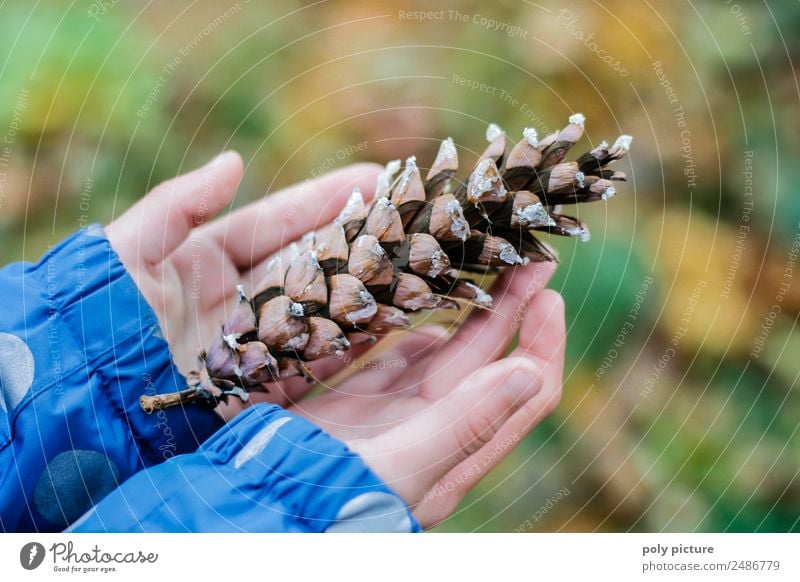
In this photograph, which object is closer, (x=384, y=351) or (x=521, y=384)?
(x=521, y=384)

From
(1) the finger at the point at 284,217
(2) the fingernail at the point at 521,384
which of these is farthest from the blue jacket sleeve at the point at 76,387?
(2) the fingernail at the point at 521,384

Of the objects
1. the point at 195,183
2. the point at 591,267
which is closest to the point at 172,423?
the point at 195,183

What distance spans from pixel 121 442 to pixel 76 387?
6 centimetres

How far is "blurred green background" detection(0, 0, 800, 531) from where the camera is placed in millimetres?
639

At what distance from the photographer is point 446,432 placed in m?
0.46

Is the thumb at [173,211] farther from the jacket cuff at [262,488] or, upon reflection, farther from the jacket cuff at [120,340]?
the jacket cuff at [262,488]

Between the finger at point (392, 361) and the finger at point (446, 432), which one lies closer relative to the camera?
the finger at point (446, 432)

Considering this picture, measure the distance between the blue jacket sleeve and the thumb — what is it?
0.12 ft

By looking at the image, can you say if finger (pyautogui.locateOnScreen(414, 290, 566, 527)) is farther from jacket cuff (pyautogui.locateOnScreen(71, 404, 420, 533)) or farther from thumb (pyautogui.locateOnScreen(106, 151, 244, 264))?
thumb (pyautogui.locateOnScreen(106, 151, 244, 264))

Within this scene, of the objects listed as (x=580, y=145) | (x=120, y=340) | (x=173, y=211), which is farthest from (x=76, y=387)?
(x=580, y=145)

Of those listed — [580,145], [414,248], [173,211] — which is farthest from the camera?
[580,145]

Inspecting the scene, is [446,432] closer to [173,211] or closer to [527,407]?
[527,407]

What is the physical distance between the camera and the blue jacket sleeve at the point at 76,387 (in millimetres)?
495

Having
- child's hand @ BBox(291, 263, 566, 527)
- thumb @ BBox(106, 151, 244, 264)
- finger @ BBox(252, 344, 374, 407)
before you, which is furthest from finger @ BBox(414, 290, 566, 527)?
thumb @ BBox(106, 151, 244, 264)
